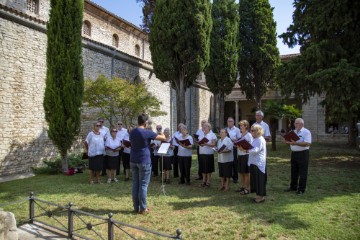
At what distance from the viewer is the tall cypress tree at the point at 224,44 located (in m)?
23.4

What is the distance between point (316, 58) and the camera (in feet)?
41.8

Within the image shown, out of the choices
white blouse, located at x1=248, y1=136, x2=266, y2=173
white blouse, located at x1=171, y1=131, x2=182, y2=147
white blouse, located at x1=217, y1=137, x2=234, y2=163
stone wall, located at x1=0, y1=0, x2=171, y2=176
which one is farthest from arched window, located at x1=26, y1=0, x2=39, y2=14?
white blouse, located at x1=248, y1=136, x2=266, y2=173

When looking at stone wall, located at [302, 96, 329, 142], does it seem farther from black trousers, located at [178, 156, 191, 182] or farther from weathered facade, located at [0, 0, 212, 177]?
black trousers, located at [178, 156, 191, 182]

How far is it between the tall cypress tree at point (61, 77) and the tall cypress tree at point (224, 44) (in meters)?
13.2

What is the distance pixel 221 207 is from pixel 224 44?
18371 millimetres

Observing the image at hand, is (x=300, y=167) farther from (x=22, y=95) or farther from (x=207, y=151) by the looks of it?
(x=22, y=95)

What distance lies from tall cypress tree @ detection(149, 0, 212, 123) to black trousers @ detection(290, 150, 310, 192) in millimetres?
11262

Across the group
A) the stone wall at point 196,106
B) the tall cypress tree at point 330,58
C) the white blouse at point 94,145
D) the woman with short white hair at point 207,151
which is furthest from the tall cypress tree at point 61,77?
the stone wall at point 196,106

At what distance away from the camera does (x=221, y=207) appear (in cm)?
671

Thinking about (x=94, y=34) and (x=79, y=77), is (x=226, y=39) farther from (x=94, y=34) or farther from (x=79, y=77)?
(x=79, y=77)

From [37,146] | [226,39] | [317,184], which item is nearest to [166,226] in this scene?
[317,184]

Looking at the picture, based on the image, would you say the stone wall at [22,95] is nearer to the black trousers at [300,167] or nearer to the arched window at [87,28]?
the arched window at [87,28]

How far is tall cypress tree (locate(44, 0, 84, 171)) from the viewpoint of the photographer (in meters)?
12.0

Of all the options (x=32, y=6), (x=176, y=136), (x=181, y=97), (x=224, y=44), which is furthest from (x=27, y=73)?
(x=224, y=44)
